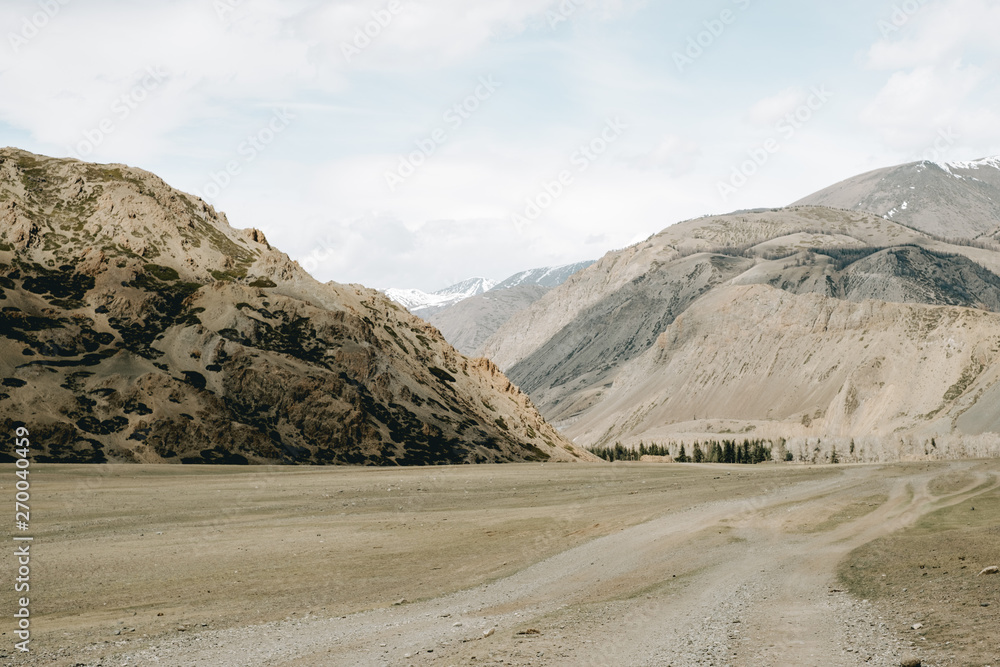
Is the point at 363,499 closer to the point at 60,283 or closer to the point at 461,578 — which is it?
the point at 461,578

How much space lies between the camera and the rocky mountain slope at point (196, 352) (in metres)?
90.9

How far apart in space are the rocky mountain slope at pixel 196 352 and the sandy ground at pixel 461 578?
134 ft

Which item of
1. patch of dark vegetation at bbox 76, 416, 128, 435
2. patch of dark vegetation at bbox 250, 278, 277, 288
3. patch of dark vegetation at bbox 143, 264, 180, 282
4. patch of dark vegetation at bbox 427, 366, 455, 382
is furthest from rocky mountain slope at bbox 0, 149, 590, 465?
patch of dark vegetation at bbox 427, 366, 455, 382

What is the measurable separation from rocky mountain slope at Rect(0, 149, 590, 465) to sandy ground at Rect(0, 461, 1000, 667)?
40736mm

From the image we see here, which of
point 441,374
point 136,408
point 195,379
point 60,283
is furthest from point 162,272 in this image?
point 441,374

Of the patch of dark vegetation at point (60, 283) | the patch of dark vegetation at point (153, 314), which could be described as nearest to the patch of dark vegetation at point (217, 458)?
the patch of dark vegetation at point (153, 314)

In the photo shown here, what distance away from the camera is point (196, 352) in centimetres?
10712

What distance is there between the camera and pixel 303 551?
29.9m

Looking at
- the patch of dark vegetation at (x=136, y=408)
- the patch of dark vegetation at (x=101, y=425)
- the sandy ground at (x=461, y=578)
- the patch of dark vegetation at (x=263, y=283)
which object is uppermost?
the patch of dark vegetation at (x=263, y=283)

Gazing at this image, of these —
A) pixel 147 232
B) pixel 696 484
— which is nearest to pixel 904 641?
pixel 696 484

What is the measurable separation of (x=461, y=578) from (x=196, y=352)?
3600 inches

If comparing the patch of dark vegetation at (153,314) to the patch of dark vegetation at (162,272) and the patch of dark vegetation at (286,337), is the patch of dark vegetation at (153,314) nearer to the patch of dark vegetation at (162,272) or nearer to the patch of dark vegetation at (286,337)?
the patch of dark vegetation at (162,272)

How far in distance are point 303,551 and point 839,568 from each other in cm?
1844

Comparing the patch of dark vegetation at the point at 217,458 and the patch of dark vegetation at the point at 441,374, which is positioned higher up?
the patch of dark vegetation at the point at 441,374
